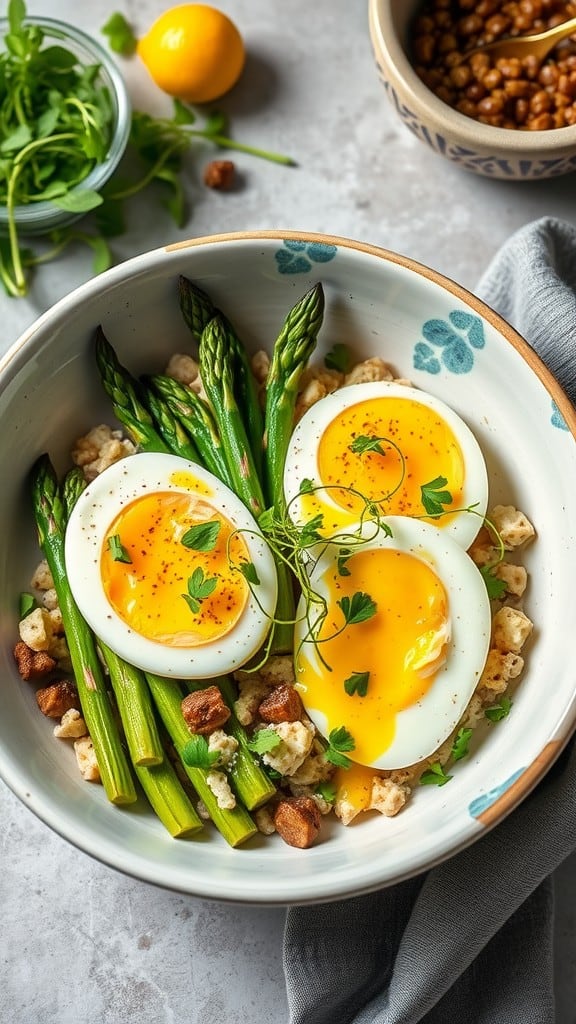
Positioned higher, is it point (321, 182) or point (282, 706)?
point (321, 182)

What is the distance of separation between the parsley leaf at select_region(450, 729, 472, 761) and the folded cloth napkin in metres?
0.25

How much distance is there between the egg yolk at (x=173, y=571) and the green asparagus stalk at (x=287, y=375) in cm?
21

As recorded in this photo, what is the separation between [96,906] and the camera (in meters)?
2.41

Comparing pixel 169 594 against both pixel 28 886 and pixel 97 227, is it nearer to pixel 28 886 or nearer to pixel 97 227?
pixel 28 886

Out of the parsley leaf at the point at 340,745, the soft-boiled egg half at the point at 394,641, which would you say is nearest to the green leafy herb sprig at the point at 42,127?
the soft-boiled egg half at the point at 394,641

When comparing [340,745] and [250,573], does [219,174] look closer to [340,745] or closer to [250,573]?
[250,573]

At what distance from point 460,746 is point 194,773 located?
57 centimetres

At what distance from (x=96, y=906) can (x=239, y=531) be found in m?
1.01

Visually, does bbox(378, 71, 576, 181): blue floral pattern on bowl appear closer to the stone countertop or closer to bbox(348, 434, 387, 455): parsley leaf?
the stone countertop

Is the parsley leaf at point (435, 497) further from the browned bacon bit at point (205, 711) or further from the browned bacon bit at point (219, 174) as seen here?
the browned bacon bit at point (219, 174)

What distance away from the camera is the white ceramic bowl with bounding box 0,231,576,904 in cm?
198

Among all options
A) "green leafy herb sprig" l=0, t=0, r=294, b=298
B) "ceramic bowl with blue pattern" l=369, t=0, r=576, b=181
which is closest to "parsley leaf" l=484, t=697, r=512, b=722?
"ceramic bowl with blue pattern" l=369, t=0, r=576, b=181

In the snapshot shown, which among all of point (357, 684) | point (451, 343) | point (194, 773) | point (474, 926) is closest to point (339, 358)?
point (451, 343)

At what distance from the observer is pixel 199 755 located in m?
2.08
